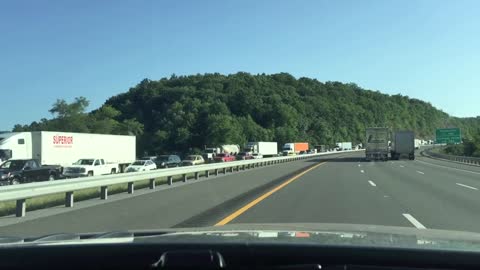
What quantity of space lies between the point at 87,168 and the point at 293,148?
71409 millimetres

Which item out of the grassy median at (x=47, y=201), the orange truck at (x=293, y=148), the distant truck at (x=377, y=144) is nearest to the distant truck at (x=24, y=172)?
the grassy median at (x=47, y=201)

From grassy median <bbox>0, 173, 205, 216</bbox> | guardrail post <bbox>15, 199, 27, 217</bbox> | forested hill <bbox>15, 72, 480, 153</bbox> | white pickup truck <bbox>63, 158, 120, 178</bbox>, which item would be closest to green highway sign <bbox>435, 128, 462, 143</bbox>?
forested hill <bbox>15, 72, 480, 153</bbox>

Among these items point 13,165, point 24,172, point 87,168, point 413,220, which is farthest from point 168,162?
point 413,220

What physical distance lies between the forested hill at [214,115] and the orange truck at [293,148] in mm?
16656

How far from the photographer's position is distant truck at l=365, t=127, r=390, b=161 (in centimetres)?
6297

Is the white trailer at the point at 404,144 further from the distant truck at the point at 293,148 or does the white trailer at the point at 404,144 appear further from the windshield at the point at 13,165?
the windshield at the point at 13,165

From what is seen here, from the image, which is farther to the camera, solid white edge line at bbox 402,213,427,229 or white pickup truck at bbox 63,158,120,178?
white pickup truck at bbox 63,158,120,178

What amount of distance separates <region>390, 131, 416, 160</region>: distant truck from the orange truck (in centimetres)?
2896

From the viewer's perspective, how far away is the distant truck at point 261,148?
90.4 meters

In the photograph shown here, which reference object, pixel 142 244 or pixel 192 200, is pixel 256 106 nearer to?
pixel 192 200

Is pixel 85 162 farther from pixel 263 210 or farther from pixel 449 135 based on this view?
pixel 449 135

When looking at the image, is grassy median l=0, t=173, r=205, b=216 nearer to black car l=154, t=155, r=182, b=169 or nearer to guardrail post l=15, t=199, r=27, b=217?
guardrail post l=15, t=199, r=27, b=217

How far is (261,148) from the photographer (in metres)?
93.5

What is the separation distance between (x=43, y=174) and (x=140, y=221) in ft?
74.2
